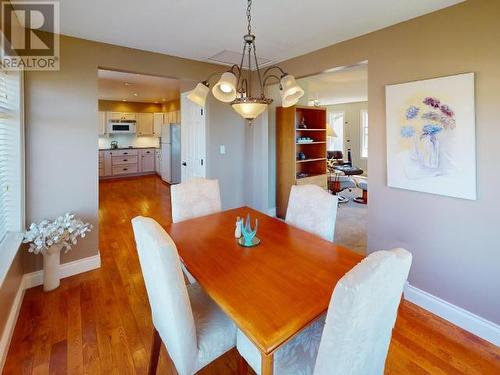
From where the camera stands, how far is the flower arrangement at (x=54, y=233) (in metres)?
2.46

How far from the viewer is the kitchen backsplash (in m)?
8.85

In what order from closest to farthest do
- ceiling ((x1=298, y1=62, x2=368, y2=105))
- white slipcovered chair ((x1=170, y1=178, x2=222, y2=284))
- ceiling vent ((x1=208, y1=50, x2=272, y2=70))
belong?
white slipcovered chair ((x1=170, y1=178, x2=222, y2=284)) → ceiling vent ((x1=208, y1=50, x2=272, y2=70)) → ceiling ((x1=298, y1=62, x2=368, y2=105))

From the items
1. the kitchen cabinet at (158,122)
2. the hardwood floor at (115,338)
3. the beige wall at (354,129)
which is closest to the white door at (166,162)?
the kitchen cabinet at (158,122)

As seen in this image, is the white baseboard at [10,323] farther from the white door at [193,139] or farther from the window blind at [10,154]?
the white door at [193,139]

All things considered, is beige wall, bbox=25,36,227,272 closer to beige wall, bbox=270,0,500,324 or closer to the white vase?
the white vase

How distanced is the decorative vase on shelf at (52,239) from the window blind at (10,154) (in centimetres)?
17

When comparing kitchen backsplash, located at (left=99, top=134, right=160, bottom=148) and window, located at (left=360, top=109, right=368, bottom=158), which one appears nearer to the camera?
kitchen backsplash, located at (left=99, top=134, right=160, bottom=148)

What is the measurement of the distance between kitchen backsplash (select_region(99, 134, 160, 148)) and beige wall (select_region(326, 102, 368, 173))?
6342mm

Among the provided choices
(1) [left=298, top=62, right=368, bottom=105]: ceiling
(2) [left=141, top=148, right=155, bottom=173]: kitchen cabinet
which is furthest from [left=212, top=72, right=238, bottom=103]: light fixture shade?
(2) [left=141, top=148, right=155, bottom=173]: kitchen cabinet

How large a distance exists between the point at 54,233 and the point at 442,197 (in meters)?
3.27

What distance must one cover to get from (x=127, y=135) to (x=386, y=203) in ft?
28.2

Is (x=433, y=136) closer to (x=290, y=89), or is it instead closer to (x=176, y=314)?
(x=290, y=89)

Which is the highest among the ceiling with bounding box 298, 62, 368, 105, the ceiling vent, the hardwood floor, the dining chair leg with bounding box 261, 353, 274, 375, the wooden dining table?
the ceiling with bounding box 298, 62, 368, 105

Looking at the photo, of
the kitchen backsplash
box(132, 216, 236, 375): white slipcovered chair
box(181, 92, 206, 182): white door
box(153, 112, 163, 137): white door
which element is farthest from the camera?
box(153, 112, 163, 137): white door
